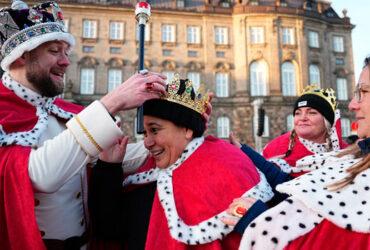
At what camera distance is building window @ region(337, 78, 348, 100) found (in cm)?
2597

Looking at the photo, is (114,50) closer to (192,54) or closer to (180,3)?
(192,54)

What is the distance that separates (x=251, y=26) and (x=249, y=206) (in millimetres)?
24842

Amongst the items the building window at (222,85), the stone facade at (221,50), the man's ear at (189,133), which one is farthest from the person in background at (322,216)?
the building window at (222,85)

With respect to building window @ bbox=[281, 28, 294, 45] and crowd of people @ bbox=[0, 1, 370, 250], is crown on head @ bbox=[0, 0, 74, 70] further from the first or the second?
building window @ bbox=[281, 28, 294, 45]

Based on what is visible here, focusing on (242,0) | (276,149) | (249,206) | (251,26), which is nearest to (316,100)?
(276,149)

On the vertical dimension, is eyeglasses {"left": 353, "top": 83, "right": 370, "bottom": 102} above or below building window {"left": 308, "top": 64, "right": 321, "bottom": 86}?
below

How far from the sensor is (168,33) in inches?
930

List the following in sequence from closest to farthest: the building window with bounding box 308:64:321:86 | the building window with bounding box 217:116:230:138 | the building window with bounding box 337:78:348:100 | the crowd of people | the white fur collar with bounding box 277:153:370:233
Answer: the white fur collar with bounding box 277:153:370:233 → the crowd of people → the building window with bounding box 217:116:230:138 → the building window with bounding box 308:64:321:86 → the building window with bounding box 337:78:348:100

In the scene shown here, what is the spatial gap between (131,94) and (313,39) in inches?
1102

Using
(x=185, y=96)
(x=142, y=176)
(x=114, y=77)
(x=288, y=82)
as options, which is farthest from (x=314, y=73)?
(x=142, y=176)

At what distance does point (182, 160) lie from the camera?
2.08m

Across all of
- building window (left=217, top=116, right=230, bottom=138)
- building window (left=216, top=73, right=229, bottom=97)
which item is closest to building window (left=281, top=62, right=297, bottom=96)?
building window (left=216, top=73, right=229, bottom=97)

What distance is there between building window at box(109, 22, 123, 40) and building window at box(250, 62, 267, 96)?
11698 mm

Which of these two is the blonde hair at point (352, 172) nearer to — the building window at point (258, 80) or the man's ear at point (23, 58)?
the man's ear at point (23, 58)
